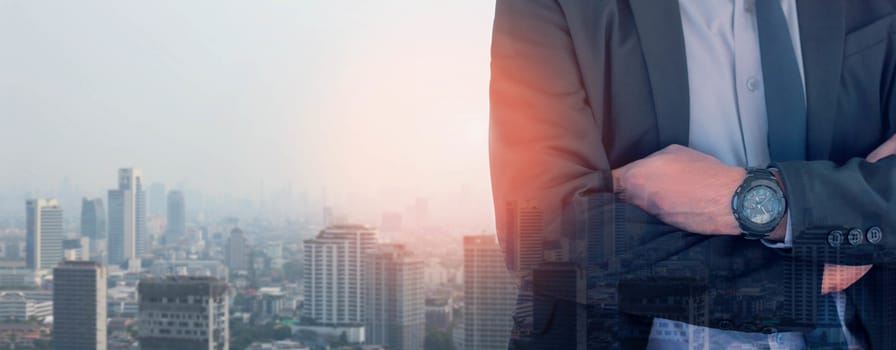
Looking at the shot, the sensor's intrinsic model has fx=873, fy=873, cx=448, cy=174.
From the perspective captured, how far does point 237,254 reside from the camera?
732 cm

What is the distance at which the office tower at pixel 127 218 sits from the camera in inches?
315

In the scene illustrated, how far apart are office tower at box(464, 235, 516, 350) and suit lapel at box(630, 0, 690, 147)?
33 centimetres

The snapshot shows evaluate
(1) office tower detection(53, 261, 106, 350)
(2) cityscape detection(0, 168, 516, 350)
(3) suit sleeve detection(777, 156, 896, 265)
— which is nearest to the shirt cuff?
(3) suit sleeve detection(777, 156, 896, 265)

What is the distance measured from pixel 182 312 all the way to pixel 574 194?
7.00 metres

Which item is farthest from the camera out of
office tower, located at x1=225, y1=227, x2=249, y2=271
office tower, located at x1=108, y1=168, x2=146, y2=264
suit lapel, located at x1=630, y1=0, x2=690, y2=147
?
office tower, located at x1=108, y1=168, x2=146, y2=264

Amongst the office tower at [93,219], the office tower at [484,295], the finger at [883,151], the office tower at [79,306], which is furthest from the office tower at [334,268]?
the finger at [883,151]

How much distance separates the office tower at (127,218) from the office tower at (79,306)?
482 mm

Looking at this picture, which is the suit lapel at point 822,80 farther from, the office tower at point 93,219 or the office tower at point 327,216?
the office tower at point 93,219

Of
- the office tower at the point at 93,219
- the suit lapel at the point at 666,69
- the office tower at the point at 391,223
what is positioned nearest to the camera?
the suit lapel at the point at 666,69

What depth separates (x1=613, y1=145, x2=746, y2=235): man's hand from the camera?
3.40ft

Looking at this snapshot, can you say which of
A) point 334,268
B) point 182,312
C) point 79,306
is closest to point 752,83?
point 334,268

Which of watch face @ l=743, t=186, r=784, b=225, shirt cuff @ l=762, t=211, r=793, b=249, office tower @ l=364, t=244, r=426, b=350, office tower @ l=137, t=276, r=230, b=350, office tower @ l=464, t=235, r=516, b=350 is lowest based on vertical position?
office tower @ l=137, t=276, r=230, b=350

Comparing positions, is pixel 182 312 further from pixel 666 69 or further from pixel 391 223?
pixel 666 69

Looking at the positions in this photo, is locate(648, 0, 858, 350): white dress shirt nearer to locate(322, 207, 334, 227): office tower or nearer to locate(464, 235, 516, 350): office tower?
locate(464, 235, 516, 350): office tower
